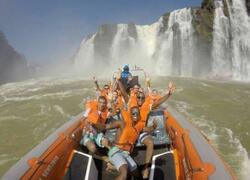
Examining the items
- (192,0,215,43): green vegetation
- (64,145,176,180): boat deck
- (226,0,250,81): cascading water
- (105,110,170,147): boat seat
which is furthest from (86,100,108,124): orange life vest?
(192,0,215,43): green vegetation

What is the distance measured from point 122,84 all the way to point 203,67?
2629cm

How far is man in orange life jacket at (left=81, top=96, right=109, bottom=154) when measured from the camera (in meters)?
5.15

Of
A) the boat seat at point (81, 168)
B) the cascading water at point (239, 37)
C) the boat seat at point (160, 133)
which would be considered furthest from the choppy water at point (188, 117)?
the cascading water at point (239, 37)

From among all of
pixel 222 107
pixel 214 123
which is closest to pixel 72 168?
pixel 214 123

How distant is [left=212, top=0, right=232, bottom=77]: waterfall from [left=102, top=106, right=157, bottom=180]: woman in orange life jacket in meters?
27.9

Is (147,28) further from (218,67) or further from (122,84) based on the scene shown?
(122,84)

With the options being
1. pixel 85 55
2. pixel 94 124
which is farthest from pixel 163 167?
pixel 85 55

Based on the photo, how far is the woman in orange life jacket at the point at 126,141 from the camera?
4289mm

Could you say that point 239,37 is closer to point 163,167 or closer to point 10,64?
point 163,167

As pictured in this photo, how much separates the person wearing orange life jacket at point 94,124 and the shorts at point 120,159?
2.05ft

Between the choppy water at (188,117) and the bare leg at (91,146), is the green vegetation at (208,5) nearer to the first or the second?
the choppy water at (188,117)

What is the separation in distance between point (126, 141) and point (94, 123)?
1.01 m

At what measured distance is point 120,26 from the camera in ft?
139

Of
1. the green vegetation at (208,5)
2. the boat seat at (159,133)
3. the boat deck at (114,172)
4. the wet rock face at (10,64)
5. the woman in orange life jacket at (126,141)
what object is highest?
the green vegetation at (208,5)
